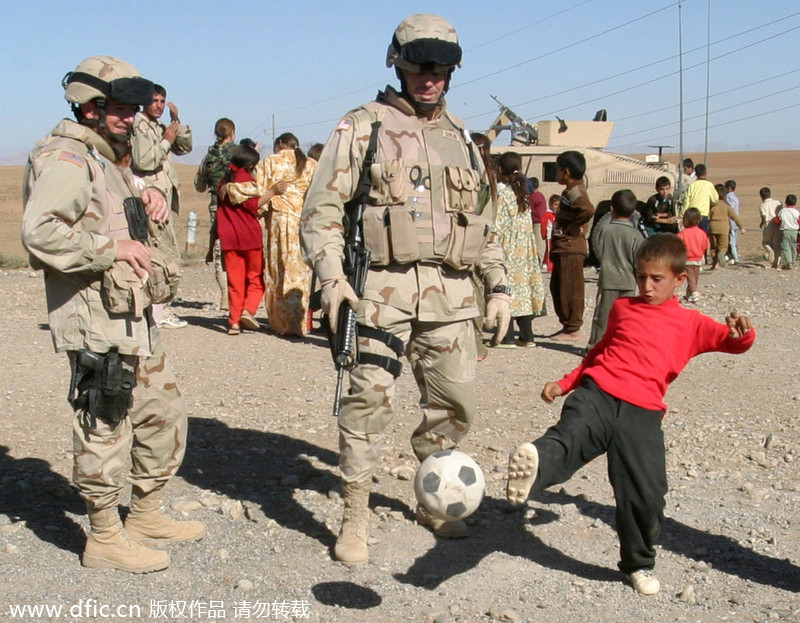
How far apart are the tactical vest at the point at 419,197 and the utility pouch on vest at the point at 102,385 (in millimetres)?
1165

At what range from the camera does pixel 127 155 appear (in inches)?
171

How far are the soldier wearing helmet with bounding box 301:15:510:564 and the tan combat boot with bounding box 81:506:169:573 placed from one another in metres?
0.82

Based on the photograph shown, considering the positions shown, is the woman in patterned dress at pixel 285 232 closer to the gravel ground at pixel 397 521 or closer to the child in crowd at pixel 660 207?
the gravel ground at pixel 397 521

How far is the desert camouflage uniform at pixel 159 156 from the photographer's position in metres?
6.83

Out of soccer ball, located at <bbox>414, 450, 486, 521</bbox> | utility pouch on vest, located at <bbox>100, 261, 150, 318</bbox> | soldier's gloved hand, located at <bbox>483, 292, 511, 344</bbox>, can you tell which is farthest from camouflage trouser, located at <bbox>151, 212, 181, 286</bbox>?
soccer ball, located at <bbox>414, 450, 486, 521</bbox>

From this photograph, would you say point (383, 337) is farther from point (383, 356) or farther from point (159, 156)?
point (159, 156)

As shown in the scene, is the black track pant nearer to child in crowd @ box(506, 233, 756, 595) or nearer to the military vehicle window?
child in crowd @ box(506, 233, 756, 595)

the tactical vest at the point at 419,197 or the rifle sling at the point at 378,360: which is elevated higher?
the tactical vest at the point at 419,197

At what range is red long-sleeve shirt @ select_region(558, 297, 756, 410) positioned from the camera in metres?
4.13

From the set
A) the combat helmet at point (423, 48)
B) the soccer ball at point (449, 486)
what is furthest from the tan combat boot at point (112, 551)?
the combat helmet at point (423, 48)

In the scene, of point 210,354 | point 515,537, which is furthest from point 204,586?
point 210,354

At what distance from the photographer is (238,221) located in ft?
33.7

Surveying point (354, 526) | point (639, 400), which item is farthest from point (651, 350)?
point (354, 526)

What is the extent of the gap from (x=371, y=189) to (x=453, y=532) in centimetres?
166
